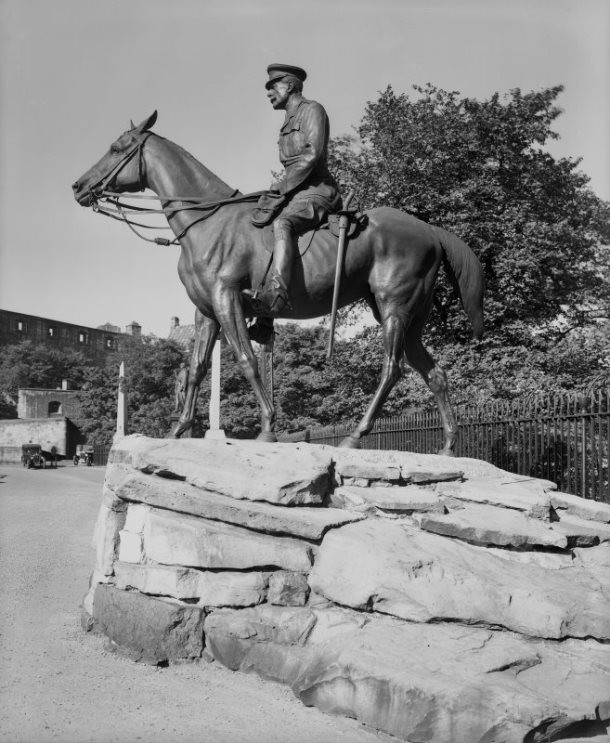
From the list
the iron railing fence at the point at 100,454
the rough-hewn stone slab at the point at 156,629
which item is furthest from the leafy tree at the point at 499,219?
the iron railing fence at the point at 100,454

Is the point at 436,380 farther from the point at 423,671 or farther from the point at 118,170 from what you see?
the point at 118,170

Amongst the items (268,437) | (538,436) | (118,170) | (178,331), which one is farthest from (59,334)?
(268,437)

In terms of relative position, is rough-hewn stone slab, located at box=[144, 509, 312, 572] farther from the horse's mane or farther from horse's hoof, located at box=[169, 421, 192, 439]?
the horse's mane

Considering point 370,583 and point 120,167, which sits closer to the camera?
point 370,583

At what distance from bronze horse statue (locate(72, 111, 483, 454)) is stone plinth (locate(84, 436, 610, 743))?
2.64 ft

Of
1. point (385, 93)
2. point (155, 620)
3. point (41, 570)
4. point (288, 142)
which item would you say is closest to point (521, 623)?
point (155, 620)

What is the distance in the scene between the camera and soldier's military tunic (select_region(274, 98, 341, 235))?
20.2 ft

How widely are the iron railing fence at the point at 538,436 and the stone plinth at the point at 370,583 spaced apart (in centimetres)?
185

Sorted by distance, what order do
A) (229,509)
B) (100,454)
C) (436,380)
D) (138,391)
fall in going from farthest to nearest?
1. (138,391)
2. (100,454)
3. (436,380)
4. (229,509)

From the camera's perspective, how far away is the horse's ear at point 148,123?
21.2 feet

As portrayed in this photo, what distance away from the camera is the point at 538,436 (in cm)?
888

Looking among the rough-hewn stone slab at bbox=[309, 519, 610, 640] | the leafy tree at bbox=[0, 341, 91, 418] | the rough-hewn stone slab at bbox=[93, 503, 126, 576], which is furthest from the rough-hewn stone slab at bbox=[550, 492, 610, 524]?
the leafy tree at bbox=[0, 341, 91, 418]

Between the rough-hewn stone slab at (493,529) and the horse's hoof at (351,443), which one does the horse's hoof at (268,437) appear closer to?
the horse's hoof at (351,443)

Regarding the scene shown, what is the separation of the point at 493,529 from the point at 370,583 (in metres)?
1.06
